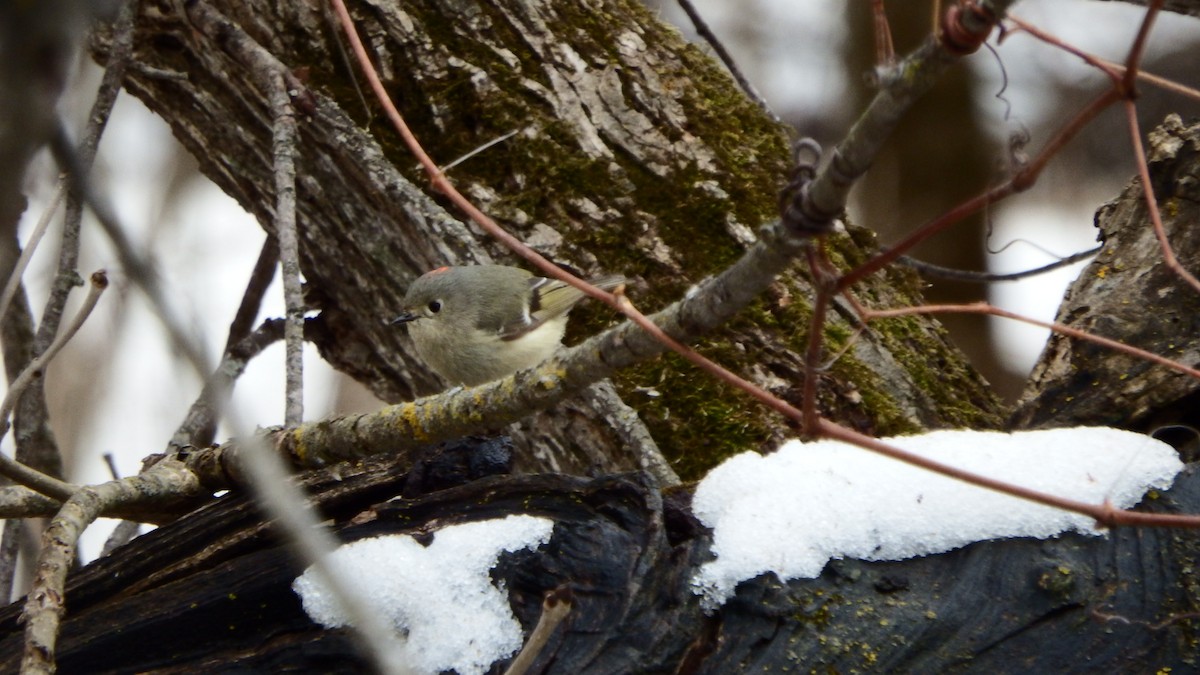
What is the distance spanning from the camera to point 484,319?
3.46m

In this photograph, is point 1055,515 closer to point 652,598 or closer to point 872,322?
point 652,598

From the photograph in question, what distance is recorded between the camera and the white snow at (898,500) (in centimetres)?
182

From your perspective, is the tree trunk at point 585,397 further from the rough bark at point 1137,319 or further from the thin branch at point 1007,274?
the thin branch at point 1007,274

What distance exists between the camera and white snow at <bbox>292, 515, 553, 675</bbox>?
1.83 m

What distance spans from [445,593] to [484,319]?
1.66m

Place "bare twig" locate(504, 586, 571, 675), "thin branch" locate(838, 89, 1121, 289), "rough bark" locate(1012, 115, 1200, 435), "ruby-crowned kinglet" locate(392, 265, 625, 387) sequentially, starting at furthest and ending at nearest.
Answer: "ruby-crowned kinglet" locate(392, 265, 625, 387)
"rough bark" locate(1012, 115, 1200, 435)
"thin branch" locate(838, 89, 1121, 289)
"bare twig" locate(504, 586, 571, 675)

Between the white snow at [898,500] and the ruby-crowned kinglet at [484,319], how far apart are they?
1301 mm

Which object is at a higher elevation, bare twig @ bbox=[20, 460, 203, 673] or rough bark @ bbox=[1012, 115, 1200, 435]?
rough bark @ bbox=[1012, 115, 1200, 435]

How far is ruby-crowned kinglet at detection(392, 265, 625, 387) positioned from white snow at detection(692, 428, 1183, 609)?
51.2 inches

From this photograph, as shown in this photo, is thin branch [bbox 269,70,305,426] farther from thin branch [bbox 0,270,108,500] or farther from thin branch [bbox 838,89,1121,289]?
thin branch [bbox 838,89,1121,289]

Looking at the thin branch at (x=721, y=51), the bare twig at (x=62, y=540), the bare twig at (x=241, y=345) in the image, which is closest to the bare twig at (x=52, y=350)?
the bare twig at (x=62, y=540)

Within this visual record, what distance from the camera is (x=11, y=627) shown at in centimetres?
210

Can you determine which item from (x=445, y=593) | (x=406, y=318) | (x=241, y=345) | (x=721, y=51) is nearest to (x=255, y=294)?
(x=241, y=345)

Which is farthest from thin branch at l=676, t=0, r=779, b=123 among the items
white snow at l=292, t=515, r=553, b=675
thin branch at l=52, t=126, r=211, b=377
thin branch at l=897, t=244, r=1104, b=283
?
thin branch at l=52, t=126, r=211, b=377
